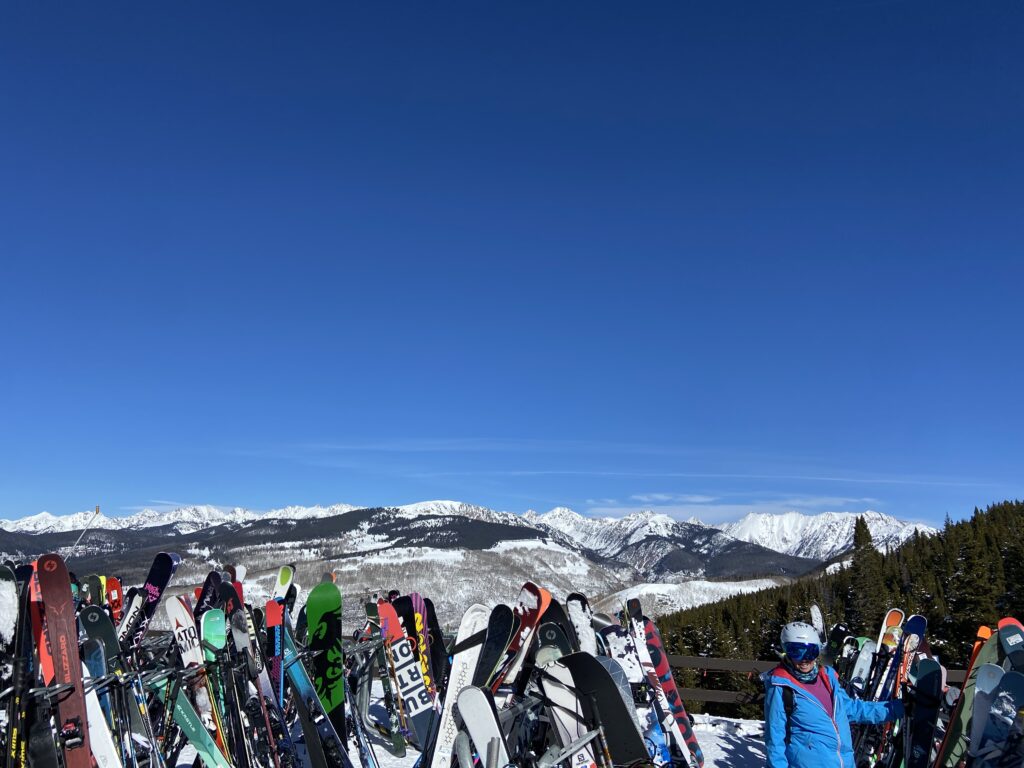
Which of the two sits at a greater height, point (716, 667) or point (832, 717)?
point (832, 717)

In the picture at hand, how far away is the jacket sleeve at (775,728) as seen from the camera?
182 inches

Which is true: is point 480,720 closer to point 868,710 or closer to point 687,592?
point 868,710

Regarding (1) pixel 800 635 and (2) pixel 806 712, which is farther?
(1) pixel 800 635

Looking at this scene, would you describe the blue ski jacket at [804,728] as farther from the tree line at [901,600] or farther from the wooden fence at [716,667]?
the tree line at [901,600]

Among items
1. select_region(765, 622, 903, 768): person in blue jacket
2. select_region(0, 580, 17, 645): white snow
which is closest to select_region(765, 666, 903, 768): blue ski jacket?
select_region(765, 622, 903, 768): person in blue jacket

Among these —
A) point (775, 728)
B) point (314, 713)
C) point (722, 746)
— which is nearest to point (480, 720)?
point (775, 728)

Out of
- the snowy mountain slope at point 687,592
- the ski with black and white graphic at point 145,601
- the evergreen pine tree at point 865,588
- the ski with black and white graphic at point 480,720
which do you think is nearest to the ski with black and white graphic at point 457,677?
the ski with black and white graphic at point 480,720

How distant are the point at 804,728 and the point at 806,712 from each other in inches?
4.1

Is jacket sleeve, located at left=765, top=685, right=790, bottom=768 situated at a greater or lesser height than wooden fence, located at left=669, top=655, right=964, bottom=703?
greater

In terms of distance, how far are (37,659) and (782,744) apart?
199 inches

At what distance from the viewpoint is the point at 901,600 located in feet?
164

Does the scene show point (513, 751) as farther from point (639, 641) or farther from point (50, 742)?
point (639, 641)

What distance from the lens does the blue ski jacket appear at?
4.62 m

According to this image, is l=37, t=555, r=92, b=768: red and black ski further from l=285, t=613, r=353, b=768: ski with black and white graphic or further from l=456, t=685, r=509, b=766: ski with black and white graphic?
l=456, t=685, r=509, b=766: ski with black and white graphic
